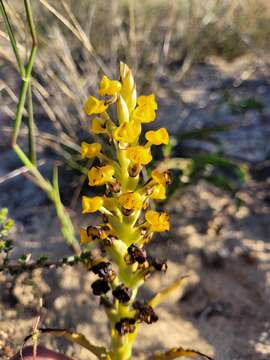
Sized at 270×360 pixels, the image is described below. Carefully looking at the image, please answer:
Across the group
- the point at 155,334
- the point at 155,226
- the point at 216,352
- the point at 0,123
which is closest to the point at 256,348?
the point at 216,352

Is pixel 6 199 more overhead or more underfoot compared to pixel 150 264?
more overhead

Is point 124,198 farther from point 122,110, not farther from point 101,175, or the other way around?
point 122,110

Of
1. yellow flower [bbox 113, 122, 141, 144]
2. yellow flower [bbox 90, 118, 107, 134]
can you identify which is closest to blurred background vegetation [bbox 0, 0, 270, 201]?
yellow flower [bbox 90, 118, 107, 134]

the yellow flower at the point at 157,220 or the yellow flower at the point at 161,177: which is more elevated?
the yellow flower at the point at 161,177

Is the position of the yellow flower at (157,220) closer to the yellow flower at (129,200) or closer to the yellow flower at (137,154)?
the yellow flower at (129,200)

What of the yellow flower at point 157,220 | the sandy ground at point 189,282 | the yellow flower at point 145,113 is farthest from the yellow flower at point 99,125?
the sandy ground at point 189,282

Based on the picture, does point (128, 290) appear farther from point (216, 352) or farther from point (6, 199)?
point (6, 199)
